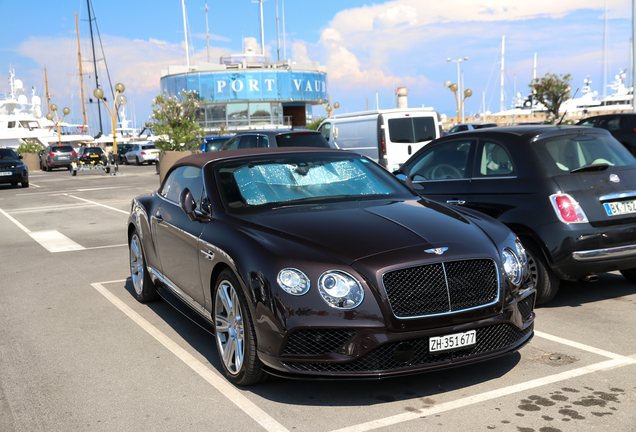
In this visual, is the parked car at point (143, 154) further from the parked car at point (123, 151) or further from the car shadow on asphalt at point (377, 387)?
the car shadow on asphalt at point (377, 387)

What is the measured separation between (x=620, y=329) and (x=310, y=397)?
2.81m

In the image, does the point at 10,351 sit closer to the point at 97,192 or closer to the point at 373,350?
the point at 373,350

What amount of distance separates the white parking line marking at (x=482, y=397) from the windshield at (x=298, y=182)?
5.88ft

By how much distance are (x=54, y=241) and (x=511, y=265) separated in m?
9.29

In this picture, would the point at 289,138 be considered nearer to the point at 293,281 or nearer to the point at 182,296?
the point at 182,296

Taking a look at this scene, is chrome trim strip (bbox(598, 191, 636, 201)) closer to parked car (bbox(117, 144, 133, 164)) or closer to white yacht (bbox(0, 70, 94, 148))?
parked car (bbox(117, 144, 133, 164))

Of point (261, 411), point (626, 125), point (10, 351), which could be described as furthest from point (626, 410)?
point (626, 125)

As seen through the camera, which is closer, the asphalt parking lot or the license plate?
the asphalt parking lot

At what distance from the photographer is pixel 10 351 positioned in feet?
16.8

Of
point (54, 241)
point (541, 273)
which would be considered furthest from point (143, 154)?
point (541, 273)

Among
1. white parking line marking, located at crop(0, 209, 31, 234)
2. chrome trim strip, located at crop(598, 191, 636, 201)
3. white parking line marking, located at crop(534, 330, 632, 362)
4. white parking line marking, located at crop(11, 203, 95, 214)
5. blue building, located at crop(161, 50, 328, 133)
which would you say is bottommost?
white parking line marking, located at crop(11, 203, 95, 214)

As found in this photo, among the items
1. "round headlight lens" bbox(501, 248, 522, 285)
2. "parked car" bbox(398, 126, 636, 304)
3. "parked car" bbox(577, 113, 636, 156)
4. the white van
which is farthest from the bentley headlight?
"parked car" bbox(577, 113, 636, 156)

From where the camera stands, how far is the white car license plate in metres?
3.73

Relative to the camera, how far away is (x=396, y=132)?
1727cm
